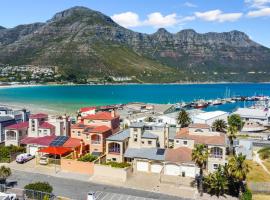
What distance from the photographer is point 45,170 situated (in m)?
52.3

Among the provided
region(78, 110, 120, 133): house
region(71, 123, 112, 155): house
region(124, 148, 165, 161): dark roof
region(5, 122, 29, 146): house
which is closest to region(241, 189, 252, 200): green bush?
region(124, 148, 165, 161): dark roof

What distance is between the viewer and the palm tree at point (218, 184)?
42.7 metres

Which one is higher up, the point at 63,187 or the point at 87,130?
the point at 87,130

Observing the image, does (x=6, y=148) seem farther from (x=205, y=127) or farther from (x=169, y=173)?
(x=205, y=127)

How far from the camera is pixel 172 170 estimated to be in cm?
5050

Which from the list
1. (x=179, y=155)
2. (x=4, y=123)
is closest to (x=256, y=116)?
(x=179, y=155)

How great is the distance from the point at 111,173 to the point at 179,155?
457 inches

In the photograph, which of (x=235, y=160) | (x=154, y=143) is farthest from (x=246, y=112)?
(x=235, y=160)

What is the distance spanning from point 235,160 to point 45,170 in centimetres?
3071

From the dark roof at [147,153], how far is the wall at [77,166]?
6730mm

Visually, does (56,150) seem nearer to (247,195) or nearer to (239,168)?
(239,168)

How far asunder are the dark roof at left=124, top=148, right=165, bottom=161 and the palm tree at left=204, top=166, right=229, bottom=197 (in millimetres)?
9887

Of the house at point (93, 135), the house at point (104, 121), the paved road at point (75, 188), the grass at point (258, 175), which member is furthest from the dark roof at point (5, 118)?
the grass at point (258, 175)

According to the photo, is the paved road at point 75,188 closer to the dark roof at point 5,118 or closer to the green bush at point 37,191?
the green bush at point 37,191
